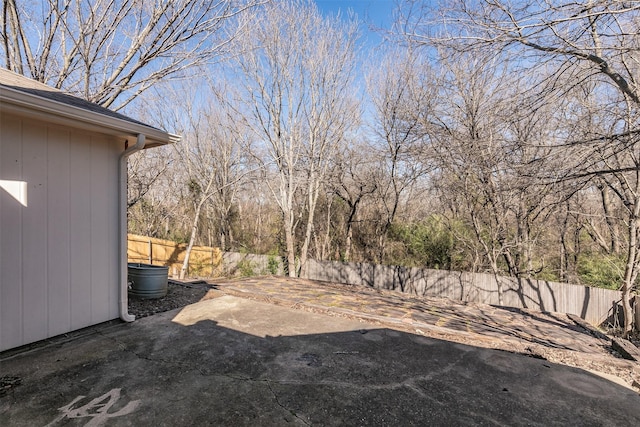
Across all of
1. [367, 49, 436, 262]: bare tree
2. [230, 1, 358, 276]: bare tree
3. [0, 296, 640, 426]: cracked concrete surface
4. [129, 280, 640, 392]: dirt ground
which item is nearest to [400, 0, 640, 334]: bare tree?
[129, 280, 640, 392]: dirt ground

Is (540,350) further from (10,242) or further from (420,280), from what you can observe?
(420,280)

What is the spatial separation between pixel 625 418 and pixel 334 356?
2.11 meters

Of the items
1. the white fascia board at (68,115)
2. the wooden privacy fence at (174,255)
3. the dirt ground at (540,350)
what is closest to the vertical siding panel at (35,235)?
the white fascia board at (68,115)

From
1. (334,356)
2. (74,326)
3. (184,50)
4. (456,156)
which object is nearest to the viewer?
(334,356)

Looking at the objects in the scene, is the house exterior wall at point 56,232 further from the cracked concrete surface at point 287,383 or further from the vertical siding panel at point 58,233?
the cracked concrete surface at point 287,383

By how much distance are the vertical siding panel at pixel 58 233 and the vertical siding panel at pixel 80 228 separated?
0.04 meters

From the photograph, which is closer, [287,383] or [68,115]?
[287,383]

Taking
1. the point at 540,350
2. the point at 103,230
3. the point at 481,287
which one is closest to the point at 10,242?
the point at 103,230

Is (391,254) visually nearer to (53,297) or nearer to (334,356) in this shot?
(334,356)

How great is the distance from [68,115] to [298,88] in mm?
6514

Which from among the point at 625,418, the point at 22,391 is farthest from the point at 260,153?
the point at 625,418

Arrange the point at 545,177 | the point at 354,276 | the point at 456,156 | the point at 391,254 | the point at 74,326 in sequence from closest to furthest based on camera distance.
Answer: the point at 74,326 < the point at 545,177 < the point at 456,156 < the point at 354,276 < the point at 391,254

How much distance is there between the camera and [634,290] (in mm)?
6375

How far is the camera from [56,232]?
9.72ft
